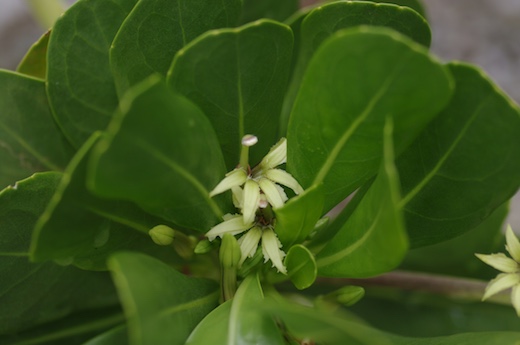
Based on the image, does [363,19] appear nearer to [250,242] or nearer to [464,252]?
[250,242]

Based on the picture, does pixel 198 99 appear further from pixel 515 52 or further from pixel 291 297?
pixel 515 52

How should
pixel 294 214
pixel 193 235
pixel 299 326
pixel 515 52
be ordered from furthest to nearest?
pixel 515 52 < pixel 193 235 < pixel 294 214 < pixel 299 326

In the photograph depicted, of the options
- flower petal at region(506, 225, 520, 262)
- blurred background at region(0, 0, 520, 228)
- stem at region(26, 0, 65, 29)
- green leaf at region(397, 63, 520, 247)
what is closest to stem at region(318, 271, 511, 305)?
flower petal at region(506, 225, 520, 262)

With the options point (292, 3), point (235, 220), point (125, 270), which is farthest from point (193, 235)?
point (292, 3)

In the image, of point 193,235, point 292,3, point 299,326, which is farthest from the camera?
point 292,3

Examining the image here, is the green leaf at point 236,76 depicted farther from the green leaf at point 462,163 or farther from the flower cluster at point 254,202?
the green leaf at point 462,163

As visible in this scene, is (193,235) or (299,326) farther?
(193,235)

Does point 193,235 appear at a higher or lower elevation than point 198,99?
lower

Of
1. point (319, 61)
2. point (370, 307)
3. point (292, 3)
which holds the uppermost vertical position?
point (292, 3)
